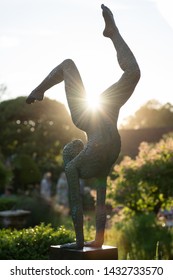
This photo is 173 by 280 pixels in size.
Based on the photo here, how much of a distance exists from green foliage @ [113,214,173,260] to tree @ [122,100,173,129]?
41.6 m

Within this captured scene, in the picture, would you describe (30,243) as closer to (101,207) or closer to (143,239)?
(101,207)

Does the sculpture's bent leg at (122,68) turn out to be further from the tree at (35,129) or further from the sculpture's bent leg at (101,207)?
the tree at (35,129)

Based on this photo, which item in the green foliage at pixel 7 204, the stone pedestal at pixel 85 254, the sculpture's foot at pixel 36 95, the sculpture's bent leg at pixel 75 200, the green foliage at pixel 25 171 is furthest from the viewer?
the green foliage at pixel 25 171

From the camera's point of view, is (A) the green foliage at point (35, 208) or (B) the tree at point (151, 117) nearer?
(A) the green foliage at point (35, 208)

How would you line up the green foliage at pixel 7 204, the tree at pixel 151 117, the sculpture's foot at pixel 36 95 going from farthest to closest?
the tree at pixel 151 117 < the green foliage at pixel 7 204 < the sculpture's foot at pixel 36 95

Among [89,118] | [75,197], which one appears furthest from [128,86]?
[75,197]

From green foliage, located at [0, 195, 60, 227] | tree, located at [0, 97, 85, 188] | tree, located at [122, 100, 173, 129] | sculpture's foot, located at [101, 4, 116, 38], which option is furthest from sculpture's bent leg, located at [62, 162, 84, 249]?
tree, located at [122, 100, 173, 129]

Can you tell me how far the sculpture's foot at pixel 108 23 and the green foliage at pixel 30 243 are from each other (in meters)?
3.26

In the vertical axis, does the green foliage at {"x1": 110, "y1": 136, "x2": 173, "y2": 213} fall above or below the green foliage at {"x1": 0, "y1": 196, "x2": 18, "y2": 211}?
below

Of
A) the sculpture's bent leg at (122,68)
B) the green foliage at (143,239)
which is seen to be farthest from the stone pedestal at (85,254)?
the green foliage at (143,239)

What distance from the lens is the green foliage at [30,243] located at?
7.68 m

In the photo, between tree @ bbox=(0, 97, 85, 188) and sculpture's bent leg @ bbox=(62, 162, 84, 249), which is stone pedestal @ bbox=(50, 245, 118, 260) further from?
tree @ bbox=(0, 97, 85, 188)

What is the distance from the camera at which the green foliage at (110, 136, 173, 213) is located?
12195mm

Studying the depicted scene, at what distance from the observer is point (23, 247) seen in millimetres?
7805
